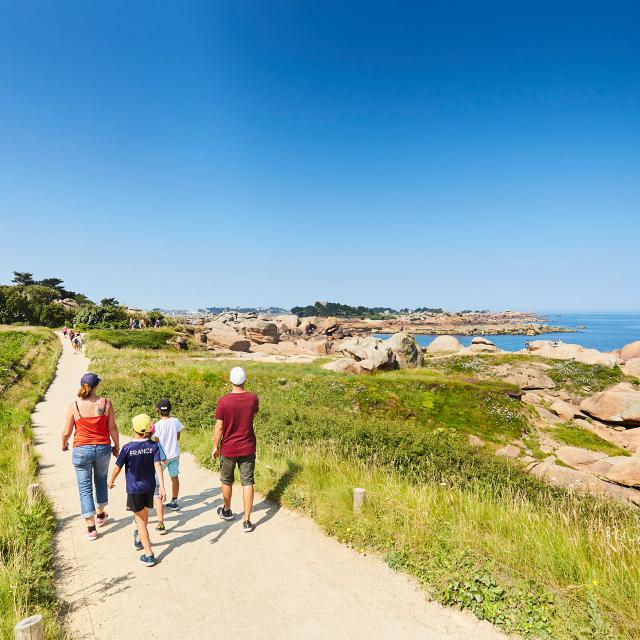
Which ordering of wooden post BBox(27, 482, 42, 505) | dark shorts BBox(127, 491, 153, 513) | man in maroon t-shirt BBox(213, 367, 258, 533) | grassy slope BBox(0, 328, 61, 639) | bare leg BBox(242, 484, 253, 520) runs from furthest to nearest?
wooden post BBox(27, 482, 42, 505) < bare leg BBox(242, 484, 253, 520) < man in maroon t-shirt BBox(213, 367, 258, 533) < dark shorts BBox(127, 491, 153, 513) < grassy slope BBox(0, 328, 61, 639)

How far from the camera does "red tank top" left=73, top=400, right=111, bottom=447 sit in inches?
255

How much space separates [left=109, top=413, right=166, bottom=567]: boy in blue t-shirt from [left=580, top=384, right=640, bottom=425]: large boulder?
26.5 meters

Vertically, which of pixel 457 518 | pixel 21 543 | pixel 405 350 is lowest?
pixel 405 350

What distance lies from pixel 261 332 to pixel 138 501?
57.0 metres

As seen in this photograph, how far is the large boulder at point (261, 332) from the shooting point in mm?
62094

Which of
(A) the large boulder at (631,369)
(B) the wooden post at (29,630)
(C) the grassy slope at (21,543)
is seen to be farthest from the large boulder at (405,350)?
(B) the wooden post at (29,630)

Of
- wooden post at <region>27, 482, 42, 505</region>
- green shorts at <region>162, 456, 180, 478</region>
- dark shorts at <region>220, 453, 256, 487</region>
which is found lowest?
wooden post at <region>27, 482, 42, 505</region>

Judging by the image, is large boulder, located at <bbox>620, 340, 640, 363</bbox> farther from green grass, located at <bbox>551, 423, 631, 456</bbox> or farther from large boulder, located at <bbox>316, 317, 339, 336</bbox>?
large boulder, located at <bbox>316, 317, 339, 336</bbox>

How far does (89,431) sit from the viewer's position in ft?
21.4

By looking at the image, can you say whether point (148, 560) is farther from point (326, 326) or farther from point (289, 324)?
point (326, 326)

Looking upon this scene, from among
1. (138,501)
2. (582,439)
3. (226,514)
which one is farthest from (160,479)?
(582,439)

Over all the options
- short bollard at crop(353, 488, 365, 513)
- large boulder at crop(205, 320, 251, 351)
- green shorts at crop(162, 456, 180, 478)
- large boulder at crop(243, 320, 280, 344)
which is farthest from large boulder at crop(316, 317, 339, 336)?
short bollard at crop(353, 488, 365, 513)

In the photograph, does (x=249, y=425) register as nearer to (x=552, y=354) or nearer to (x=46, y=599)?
(x=46, y=599)

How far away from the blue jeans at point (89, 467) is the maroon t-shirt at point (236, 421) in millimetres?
1933
